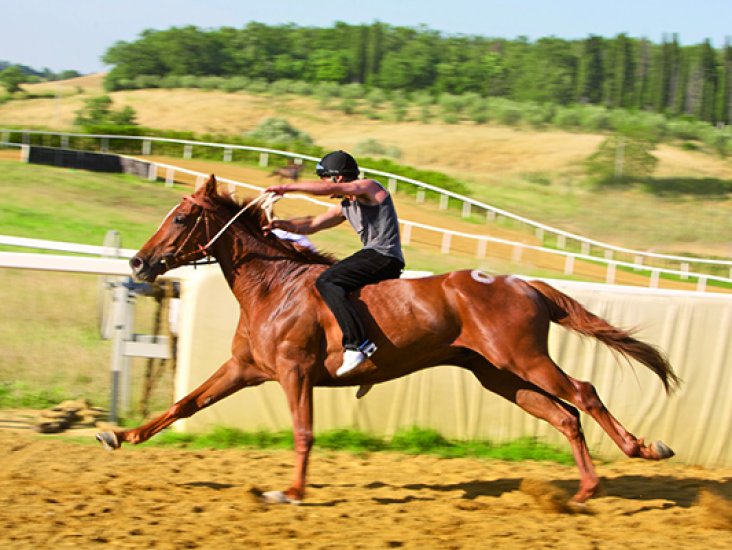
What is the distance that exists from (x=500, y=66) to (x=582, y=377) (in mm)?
88554

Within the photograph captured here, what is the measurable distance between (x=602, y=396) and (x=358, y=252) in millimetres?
2990

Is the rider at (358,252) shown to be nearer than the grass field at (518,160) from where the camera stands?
Yes

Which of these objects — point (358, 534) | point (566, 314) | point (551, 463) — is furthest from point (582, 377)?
point (358, 534)

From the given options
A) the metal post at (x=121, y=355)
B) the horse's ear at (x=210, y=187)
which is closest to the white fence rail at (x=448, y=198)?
the metal post at (x=121, y=355)

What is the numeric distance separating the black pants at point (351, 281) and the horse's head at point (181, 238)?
935mm

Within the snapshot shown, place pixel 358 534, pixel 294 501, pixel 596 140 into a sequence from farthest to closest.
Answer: pixel 596 140, pixel 294 501, pixel 358 534

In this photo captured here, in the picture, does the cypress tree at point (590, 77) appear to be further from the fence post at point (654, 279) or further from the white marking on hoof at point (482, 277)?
the white marking on hoof at point (482, 277)

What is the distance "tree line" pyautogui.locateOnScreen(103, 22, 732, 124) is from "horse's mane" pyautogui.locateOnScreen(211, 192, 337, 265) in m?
71.9

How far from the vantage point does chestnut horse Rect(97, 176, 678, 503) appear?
22.0ft

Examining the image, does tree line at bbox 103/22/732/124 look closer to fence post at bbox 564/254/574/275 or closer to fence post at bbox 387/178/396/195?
fence post at bbox 387/178/396/195

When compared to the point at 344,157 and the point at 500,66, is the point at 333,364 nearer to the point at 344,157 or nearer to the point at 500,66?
the point at 344,157

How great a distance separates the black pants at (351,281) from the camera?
6.59 meters

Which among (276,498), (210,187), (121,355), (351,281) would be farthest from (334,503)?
(121,355)

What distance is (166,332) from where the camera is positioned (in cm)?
862
